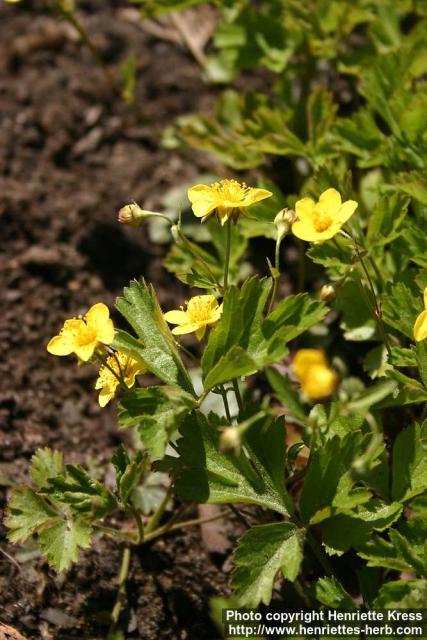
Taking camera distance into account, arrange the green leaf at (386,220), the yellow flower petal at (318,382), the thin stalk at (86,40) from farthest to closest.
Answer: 1. the thin stalk at (86,40)
2. the green leaf at (386,220)
3. the yellow flower petal at (318,382)

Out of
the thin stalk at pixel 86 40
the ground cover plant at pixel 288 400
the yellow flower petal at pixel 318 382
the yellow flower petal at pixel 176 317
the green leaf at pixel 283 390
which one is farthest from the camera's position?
the thin stalk at pixel 86 40

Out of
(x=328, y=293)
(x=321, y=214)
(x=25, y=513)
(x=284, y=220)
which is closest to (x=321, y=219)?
(x=321, y=214)

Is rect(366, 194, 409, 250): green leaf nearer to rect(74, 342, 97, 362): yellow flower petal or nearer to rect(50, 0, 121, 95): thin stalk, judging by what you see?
rect(74, 342, 97, 362): yellow flower petal

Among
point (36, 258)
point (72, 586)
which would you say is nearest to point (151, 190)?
point (36, 258)

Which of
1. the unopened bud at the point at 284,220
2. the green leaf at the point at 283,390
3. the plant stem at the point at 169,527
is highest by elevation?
the unopened bud at the point at 284,220

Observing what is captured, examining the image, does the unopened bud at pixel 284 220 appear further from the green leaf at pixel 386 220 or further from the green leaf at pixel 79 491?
the green leaf at pixel 79 491

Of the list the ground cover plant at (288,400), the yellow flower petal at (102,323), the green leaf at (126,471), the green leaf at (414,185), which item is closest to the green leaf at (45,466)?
the ground cover plant at (288,400)
